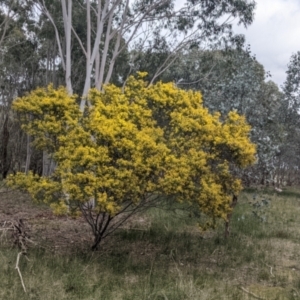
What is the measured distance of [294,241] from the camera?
9812 millimetres

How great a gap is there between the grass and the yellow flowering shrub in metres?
0.86

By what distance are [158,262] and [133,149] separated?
213 centimetres

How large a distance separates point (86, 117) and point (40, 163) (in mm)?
17540

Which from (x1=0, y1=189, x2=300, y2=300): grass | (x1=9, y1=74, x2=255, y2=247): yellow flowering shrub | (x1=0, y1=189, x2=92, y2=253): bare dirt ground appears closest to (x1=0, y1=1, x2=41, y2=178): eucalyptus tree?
(x1=0, y1=189, x2=92, y2=253): bare dirt ground

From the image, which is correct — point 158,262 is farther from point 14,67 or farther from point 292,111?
point 14,67

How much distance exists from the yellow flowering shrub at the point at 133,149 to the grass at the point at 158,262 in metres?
0.86

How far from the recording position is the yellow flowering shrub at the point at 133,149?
6.62 metres

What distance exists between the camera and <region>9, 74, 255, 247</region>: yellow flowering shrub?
662 centimetres

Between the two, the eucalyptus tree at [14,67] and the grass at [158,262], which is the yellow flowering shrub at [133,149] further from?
the eucalyptus tree at [14,67]

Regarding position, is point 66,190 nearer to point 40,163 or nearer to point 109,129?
point 109,129

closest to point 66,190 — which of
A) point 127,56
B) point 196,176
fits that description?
point 196,176

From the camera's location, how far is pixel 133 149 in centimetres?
661

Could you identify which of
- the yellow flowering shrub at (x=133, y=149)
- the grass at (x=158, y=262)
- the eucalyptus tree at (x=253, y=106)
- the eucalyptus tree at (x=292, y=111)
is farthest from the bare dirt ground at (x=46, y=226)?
the eucalyptus tree at (x=292, y=111)

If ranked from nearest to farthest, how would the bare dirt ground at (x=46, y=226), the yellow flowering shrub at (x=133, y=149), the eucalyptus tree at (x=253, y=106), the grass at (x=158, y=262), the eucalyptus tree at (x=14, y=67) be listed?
the grass at (x=158, y=262)
the yellow flowering shrub at (x=133, y=149)
the bare dirt ground at (x=46, y=226)
the eucalyptus tree at (x=253, y=106)
the eucalyptus tree at (x=14, y=67)
